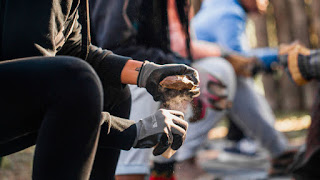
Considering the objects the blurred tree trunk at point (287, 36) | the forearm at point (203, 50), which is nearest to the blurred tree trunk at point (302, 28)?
the blurred tree trunk at point (287, 36)

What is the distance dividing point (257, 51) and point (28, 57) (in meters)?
2.17

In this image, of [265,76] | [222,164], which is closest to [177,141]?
[222,164]

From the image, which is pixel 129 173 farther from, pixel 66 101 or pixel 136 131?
pixel 66 101

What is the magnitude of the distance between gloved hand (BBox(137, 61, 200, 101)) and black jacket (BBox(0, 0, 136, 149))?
0.06m

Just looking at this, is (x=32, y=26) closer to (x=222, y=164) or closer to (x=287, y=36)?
(x=222, y=164)

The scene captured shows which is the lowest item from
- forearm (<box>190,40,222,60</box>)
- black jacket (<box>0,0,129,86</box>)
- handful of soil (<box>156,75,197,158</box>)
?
forearm (<box>190,40,222,60</box>)

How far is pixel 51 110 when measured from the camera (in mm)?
693

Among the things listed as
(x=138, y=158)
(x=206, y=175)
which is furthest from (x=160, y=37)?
(x=206, y=175)

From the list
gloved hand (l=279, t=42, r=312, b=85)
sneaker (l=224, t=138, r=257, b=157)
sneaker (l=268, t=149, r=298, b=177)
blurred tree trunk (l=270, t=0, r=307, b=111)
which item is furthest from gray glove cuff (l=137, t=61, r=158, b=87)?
blurred tree trunk (l=270, t=0, r=307, b=111)

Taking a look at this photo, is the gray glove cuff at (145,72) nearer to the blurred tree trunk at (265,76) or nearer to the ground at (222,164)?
the ground at (222,164)

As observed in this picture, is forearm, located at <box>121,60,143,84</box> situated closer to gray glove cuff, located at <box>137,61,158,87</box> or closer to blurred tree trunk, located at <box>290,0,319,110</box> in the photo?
gray glove cuff, located at <box>137,61,158,87</box>

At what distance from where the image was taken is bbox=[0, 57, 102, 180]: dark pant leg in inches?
26.6

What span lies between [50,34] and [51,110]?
0.15 meters

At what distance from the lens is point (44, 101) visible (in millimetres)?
688
